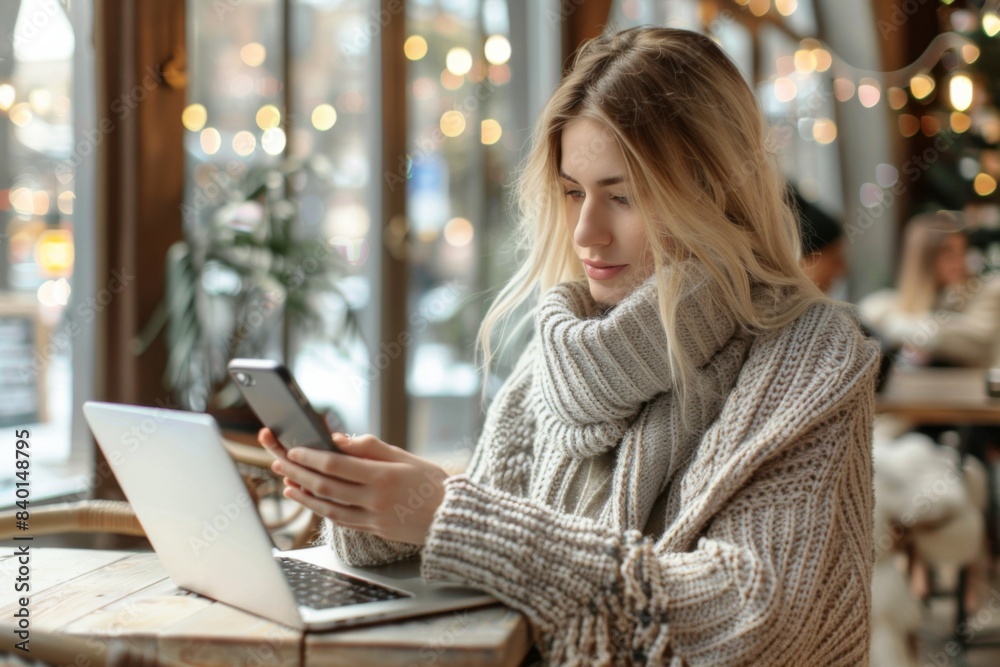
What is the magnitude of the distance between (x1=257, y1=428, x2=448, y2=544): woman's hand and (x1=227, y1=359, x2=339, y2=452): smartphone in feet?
0.04

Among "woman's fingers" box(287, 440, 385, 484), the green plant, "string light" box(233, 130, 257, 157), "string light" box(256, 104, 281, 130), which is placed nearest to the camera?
"woman's fingers" box(287, 440, 385, 484)

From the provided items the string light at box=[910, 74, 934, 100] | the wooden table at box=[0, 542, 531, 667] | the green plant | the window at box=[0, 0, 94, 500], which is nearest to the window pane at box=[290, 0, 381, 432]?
the green plant

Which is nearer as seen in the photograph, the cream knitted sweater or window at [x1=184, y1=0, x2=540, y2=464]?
the cream knitted sweater

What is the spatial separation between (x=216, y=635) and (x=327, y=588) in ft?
0.62

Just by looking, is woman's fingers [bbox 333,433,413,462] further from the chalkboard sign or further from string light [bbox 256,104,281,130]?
string light [bbox 256,104,281,130]

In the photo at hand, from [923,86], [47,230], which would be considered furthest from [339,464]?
[923,86]

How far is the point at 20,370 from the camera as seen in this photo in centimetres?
207

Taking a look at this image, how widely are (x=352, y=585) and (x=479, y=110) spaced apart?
3.30 m

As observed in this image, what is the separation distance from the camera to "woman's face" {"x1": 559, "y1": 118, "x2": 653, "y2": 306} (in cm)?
134

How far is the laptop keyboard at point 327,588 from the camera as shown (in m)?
1.10

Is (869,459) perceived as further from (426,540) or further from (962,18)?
(962,18)

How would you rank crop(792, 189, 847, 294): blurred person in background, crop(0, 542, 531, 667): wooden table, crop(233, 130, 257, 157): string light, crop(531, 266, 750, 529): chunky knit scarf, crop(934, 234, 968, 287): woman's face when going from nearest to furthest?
crop(0, 542, 531, 667): wooden table → crop(531, 266, 750, 529): chunky knit scarf → crop(233, 130, 257, 157): string light → crop(792, 189, 847, 294): blurred person in background → crop(934, 234, 968, 287): woman's face

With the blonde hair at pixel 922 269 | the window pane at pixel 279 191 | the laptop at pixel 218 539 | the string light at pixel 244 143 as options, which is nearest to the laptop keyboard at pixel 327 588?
the laptop at pixel 218 539

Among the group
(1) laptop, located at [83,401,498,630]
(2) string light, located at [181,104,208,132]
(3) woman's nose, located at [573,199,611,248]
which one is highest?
(2) string light, located at [181,104,208,132]
